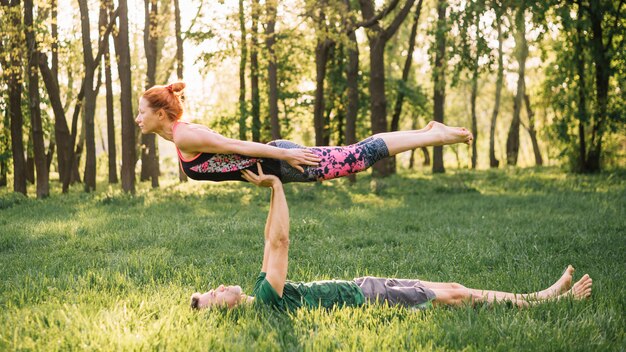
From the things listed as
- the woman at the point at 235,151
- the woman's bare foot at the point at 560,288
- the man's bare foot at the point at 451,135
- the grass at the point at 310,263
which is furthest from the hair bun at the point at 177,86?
the woman's bare foot at the point at 560,288

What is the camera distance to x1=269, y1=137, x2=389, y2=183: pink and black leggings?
19.0 ft

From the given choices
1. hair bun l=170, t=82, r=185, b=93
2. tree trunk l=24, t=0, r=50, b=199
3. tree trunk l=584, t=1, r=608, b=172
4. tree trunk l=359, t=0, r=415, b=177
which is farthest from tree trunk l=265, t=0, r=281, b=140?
hair bun l=170, t=82, r=185, b=93

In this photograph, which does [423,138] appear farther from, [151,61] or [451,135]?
[151,61]

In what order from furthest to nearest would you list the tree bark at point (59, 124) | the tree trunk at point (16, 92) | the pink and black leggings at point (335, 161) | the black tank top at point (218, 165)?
the tree bark at point (59, 124)
the tree trunk at point (16, 92)
the pink and black leggings at point (335, 161)
the black tank top at point (218, 165)

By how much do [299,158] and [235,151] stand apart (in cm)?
60

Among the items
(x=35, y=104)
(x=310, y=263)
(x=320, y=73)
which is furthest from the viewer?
(x=320, y=73)

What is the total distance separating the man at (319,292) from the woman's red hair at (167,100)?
969 millimetres

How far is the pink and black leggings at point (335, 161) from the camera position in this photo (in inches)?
228

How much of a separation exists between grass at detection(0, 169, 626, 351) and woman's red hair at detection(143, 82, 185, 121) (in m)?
1.68

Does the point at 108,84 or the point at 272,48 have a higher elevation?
the point at 272,48

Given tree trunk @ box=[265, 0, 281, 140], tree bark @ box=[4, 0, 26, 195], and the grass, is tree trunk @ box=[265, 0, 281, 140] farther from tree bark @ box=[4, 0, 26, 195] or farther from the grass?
tree bark @ box=[4, 0, 26, 195]

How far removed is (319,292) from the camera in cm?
527

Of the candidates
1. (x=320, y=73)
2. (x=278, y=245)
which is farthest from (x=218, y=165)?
(x=320, y=73)

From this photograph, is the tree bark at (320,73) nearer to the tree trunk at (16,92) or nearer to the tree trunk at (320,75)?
the tree trunk at (320,75)
